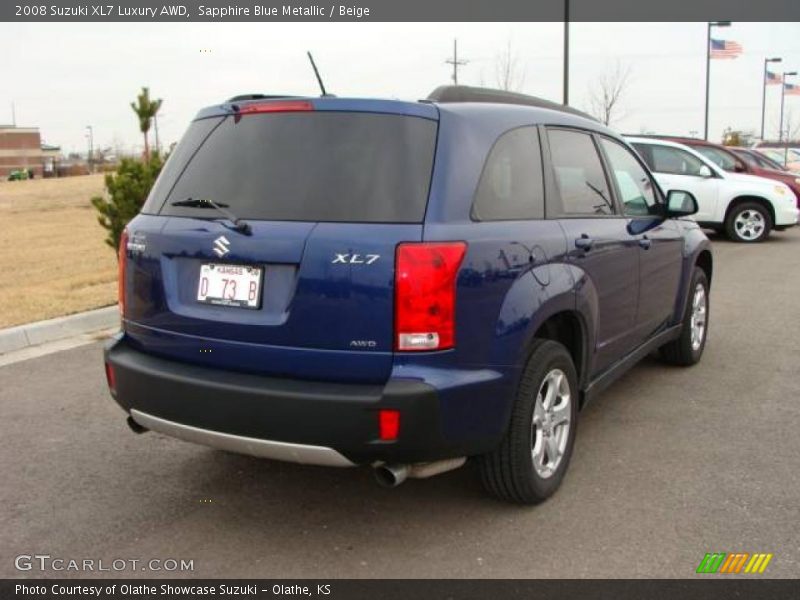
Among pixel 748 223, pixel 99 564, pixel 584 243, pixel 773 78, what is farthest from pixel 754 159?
pixel 773 78

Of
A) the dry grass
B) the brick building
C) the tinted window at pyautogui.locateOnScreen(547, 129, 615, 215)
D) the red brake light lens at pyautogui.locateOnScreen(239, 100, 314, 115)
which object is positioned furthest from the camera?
the brick building

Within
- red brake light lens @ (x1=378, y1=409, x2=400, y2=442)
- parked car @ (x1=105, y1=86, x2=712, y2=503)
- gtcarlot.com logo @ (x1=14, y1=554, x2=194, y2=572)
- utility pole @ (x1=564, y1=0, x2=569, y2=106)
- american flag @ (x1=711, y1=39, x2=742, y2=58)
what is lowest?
gtcarlot.com logo @ (x1=14, y1=554, x2=194, y2=572)

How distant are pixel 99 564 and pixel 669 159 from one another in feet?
41.9

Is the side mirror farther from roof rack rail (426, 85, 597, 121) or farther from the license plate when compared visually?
the license plate

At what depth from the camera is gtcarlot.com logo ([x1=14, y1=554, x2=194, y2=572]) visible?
298 cm

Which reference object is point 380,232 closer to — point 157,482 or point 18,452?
point 157,482

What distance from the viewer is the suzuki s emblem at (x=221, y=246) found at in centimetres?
300

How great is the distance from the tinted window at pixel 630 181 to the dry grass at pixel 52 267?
17.1 feet

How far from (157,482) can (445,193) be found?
2.06 m

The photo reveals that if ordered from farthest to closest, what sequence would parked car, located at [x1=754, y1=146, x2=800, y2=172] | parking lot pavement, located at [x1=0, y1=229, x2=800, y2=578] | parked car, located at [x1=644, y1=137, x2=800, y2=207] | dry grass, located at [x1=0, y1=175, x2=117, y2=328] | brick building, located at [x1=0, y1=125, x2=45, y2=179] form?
brick building, located at [x1=0, y1=125, x2=45, y2=179], parked car, located at [x1=754, y1=146, x2=800, y2=172], parked car, located at [x1=644, y1=137, x2=800, y2=207], dry grass, located at [x1=0, y1=175, x2=117, y2=328], parking lot pavement, located at [x1=0, y1=229, x2=800, y2=578]

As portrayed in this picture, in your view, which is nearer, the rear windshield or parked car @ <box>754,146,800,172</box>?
the rear windshield

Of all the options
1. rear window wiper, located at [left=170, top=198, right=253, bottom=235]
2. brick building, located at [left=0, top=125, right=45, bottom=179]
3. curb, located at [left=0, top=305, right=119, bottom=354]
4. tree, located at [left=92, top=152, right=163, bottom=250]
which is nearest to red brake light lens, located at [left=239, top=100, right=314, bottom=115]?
rear window wiper, located at [left=170, top=198, right=253, bottom=235]

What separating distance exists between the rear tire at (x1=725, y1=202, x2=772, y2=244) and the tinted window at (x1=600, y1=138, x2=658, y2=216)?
33.4ft

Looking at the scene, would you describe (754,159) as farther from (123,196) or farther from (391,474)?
(391,474)
